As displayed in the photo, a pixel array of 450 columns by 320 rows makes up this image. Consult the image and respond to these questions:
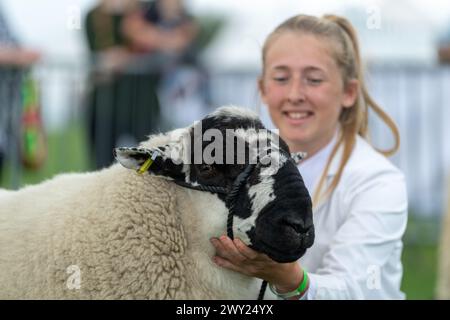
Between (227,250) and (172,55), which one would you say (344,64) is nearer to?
(227,250)

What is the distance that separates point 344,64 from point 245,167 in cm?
108

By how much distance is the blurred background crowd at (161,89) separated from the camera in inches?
291

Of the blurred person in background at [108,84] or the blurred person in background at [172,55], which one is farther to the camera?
the blurred person in background at [172,55]

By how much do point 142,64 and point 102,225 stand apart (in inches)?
212

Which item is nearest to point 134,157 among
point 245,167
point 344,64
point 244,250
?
point 245,167

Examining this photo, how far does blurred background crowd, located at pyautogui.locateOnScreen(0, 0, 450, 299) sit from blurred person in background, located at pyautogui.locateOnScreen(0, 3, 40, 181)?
1cm

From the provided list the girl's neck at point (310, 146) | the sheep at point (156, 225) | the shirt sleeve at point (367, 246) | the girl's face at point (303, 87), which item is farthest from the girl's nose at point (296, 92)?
the sheep at point (156, 225)

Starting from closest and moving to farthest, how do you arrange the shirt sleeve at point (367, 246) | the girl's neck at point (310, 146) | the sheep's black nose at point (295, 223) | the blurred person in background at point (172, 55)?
the sheep's black nose at point (295, 223) → the shirt sleeve at point (367, 246) → the girl's neck at point (310, 146) → the blurred person in background at point (172, 55)

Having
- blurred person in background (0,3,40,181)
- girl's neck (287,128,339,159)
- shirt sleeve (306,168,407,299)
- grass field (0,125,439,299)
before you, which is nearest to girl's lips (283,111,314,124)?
girl's neck (287,128,339,159)

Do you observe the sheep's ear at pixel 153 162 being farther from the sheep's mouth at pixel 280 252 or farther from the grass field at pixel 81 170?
the grass field at pixel 81 170

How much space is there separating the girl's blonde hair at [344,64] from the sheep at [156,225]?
73cm

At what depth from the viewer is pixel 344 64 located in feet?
11.8

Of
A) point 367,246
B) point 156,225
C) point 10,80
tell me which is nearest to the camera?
point 156,225
